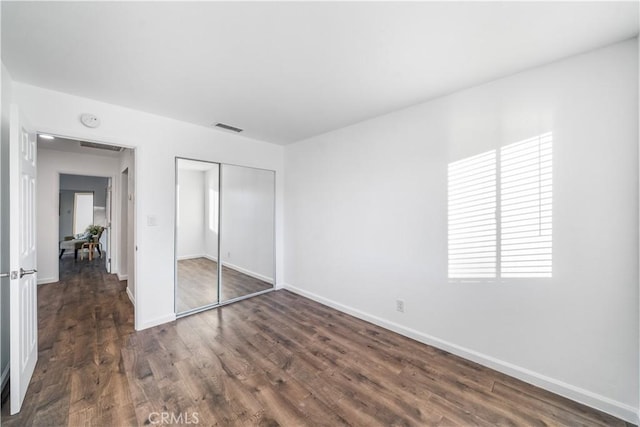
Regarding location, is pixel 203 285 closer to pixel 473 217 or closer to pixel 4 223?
pixel 4 223

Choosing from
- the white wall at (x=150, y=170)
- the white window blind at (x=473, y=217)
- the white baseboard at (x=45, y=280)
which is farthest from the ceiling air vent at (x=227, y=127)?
the white baseboard at (x=45, y=280)

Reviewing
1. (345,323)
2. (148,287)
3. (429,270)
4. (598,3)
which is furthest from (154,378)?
(598,3)

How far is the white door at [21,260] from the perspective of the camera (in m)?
1.60

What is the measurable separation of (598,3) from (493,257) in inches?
68.9

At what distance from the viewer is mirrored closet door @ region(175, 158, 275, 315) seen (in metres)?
3.36

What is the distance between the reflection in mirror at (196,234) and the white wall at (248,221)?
0.17 m

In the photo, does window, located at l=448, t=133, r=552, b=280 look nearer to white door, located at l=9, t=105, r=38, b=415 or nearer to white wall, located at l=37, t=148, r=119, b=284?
white door, located at l=9, t=105, r=38, b=415

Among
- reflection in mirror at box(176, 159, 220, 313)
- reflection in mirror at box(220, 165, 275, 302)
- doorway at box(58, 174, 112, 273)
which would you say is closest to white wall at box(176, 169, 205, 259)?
reflection in mirror at box(176, 159, 220, 313)

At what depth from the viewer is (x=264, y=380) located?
202cm

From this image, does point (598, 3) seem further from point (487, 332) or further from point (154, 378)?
point (154, 378)

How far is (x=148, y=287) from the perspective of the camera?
115 inches

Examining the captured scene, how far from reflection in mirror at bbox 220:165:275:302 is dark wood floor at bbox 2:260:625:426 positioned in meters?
0.98

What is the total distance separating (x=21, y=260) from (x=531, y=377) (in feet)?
12.9

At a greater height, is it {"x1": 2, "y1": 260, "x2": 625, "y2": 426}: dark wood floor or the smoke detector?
the smoke detector
